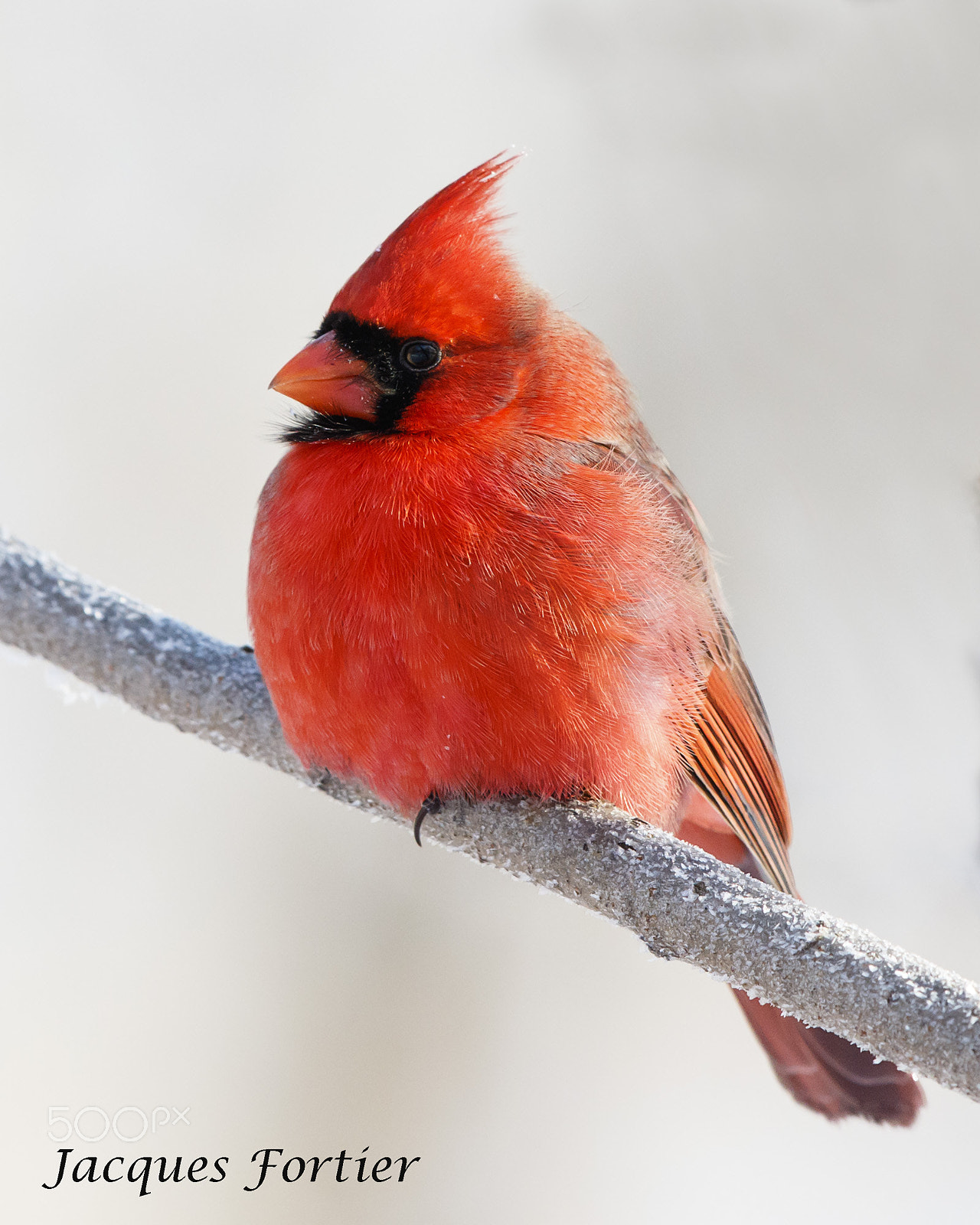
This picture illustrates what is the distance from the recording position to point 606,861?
4.35 ft

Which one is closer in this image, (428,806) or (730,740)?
(428,806)

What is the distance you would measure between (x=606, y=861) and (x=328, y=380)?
63 centimetres

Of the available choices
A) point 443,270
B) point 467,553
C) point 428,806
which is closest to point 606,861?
point 428,806

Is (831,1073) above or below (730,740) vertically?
below

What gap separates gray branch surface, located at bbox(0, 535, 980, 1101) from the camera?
1113 millimetres

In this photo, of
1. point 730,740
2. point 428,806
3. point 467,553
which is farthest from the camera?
point 730,740

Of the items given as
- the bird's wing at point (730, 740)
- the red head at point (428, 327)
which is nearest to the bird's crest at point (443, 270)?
the red head at point (428, 327)

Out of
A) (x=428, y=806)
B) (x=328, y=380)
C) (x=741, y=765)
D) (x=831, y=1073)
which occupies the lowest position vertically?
(x=831, y=1073)

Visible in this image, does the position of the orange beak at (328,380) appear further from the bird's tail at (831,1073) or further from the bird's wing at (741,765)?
the bird's tail at (831,1073)

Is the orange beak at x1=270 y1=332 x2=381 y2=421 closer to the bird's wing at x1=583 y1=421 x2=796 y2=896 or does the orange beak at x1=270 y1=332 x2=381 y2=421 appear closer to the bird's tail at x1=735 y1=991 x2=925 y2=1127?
the bird's wing at x1=583 y1=421 x2=796 y2=896

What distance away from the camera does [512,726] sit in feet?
4.39

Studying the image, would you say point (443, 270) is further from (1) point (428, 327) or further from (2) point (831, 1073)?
(2) point (831, 1073)

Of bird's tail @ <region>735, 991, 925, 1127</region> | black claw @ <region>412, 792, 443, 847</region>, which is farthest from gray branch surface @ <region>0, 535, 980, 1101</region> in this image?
bird's tail @ <region>735, 991, 925, 1127</region>

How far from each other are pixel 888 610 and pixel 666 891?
54 cm
